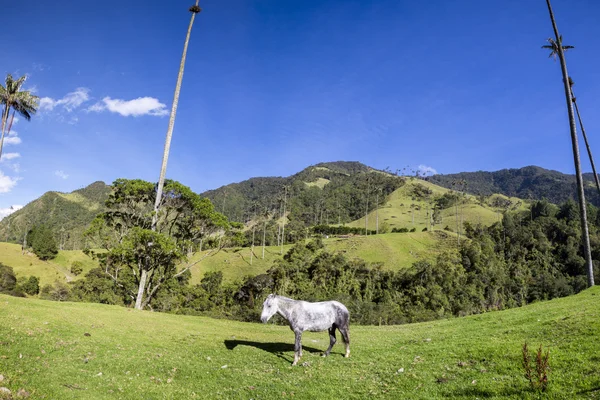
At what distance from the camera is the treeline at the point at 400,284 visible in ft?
263

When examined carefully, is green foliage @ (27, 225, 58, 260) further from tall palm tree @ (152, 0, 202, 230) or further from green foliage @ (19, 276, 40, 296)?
tall palm tree @ (152, 0, 202, 230)

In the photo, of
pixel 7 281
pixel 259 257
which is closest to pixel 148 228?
pixel 7 281

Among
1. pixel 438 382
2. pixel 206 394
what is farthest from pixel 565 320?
pixel 206 394

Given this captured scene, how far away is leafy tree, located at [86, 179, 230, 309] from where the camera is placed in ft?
100

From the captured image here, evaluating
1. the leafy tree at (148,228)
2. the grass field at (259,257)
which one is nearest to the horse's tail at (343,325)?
the leafy tree at (148,228)

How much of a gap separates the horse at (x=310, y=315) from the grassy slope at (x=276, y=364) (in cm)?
120

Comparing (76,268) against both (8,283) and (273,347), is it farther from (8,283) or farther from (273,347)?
(273,347)

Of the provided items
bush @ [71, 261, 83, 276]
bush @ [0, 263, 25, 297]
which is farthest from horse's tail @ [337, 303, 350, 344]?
bush @ [71, 261, 83, 276]

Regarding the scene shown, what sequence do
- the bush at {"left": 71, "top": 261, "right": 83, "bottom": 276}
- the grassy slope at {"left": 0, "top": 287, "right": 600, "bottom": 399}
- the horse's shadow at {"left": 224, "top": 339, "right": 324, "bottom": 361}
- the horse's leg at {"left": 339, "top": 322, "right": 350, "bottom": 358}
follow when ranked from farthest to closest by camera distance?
1. the bush at {"left": 71, "top": 261, "right": 83, "bottom": 276}
2. the horse's shadow at {"left": 224, "top": 339, "right": 324, "bottom": 361}
3. the horse's leg at {"left": 339, "top": 322, "right": 350, "bottom": 358}
4. the grassy slope at {"left": 0, "top": 287, "right": 600, "bottom": 399}

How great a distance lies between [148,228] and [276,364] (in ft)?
82.4

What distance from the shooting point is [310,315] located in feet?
49.0

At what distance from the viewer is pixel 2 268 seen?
108m

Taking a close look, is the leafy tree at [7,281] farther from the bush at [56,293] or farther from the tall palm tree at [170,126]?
the tall palm tree at [170,126]

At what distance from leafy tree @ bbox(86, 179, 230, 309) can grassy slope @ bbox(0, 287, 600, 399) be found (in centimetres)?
1161
